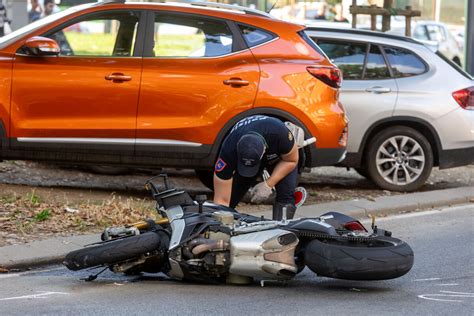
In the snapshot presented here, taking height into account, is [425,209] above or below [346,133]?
below

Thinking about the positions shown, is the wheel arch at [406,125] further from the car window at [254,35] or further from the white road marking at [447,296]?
the white road marking at [447,296]

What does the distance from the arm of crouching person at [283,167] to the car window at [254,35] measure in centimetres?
278

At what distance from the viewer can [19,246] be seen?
8.56 meters

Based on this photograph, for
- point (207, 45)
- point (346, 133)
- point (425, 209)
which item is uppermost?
point (207, 45)

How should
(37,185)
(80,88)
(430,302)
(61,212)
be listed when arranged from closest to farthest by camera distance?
(430,302), (61,212), (80,88), (37,185)

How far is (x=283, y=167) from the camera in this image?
26.7 feet

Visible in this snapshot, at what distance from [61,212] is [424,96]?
448 centimetres

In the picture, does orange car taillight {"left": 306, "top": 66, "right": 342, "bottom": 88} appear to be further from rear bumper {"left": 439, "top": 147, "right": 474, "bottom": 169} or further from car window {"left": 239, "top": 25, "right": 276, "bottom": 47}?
rear bumper {"left": 439, "top": 147, "right": 474, "bottom": 169}

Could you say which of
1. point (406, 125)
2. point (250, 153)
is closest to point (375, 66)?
point (406, 125)

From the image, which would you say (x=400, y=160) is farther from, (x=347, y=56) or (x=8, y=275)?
(x=8, y=275)

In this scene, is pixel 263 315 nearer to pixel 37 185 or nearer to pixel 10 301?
pixel 10 301

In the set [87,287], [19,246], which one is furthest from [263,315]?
[19,246]

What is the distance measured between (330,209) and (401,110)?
174 cm

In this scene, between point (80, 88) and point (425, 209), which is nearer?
point (80, 88)
